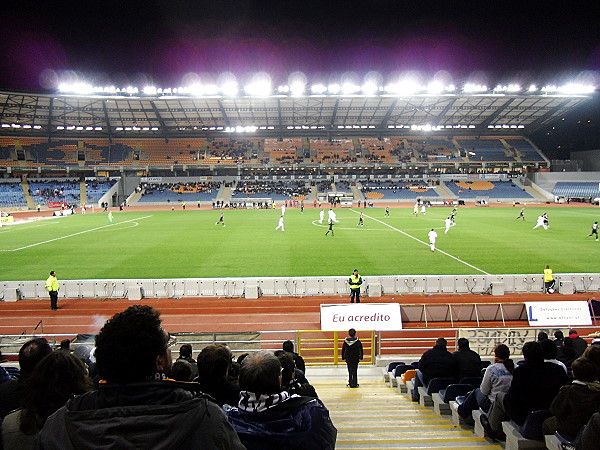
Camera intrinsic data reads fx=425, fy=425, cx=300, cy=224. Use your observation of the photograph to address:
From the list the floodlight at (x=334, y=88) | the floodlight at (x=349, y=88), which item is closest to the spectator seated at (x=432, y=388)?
the floodlight at (x=334, y=88)

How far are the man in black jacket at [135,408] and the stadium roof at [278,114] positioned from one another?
206 feet

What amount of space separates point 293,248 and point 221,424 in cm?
2485

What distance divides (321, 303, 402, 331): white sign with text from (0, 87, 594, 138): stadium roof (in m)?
53.6

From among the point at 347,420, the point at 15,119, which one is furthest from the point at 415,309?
the point at 15,119

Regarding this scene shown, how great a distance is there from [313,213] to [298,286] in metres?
33.9

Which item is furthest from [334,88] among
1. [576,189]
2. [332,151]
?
[576,189]

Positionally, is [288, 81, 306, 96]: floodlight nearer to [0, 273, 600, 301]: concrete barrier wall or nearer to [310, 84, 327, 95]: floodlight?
[310, 84, 327, 95]: floodlight

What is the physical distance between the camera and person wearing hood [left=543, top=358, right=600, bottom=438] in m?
3.60

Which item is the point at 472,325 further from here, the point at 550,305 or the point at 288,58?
the point at 288,58

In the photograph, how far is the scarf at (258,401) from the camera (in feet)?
8.48

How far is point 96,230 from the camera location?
37.4 meters

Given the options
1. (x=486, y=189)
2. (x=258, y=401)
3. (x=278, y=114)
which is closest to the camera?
(x=258, y=401)

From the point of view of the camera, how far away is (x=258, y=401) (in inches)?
104

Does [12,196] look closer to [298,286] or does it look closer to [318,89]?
[318,89]
